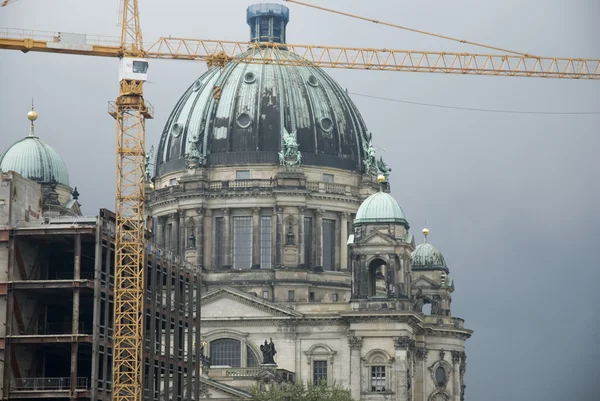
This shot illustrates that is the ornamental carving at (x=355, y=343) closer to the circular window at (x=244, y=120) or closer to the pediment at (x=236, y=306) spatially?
the pediment at (x=236, y=306)

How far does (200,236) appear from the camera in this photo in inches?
7525

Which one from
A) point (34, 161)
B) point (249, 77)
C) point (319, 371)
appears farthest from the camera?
point (249, 77)

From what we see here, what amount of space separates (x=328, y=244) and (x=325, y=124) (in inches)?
468

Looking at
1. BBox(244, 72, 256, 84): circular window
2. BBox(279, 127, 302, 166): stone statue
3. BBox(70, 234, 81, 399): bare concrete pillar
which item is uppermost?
BBox(244, 72, 256, 84): circular window

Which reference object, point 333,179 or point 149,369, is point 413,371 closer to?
point 333,179

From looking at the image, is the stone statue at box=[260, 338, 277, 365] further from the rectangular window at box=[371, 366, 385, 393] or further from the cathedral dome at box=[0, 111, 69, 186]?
the cathedral dome at box=[0, 111, 69, 186]

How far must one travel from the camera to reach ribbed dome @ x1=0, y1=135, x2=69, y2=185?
605 ft

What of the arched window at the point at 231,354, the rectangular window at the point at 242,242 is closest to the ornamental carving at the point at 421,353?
the arched window at the point at 231,354

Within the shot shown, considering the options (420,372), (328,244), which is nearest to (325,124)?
(328,244)

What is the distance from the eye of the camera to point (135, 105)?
475 ft

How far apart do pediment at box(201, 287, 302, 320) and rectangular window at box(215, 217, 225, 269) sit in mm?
9354

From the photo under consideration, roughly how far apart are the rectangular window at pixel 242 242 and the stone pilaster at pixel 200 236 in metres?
3.09

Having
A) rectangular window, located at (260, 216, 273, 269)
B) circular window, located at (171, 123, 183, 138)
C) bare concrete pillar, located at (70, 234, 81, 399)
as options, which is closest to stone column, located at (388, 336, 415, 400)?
rectangular window, located at (260, 216, 273, 269)

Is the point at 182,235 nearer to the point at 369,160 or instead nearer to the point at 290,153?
the point at 290,153
